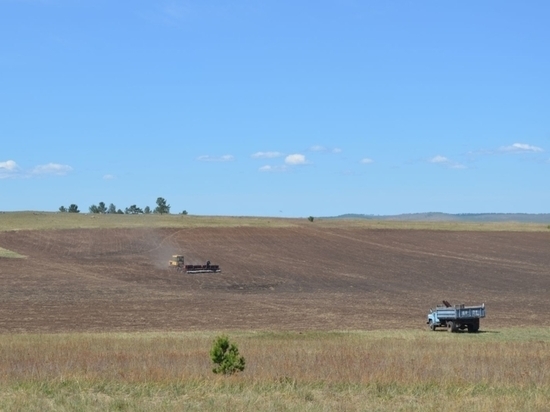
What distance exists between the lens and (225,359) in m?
18.6

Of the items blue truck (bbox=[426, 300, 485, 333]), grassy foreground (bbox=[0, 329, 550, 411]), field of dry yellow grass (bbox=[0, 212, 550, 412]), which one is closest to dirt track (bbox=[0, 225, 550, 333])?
field of dry yellow grass (bbox=[0, 212, 550, 412])

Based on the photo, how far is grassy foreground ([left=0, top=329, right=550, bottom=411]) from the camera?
14188 millimetres

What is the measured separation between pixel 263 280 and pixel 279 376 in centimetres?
4018

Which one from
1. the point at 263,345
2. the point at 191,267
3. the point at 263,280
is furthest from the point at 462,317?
the point at 191,267

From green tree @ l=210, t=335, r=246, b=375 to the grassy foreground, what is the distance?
26cm

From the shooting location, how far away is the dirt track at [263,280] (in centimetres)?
4016

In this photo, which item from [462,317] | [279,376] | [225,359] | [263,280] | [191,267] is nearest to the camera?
[279,376]

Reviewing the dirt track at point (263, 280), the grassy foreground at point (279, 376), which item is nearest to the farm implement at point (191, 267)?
the dirt track at point (263, 280)

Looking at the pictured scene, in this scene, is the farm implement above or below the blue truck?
Result: above

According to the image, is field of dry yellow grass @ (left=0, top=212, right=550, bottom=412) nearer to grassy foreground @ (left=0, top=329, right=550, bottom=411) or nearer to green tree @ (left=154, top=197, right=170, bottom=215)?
grassy foreground @ (left=0, top=329, right=550, bottom=411)

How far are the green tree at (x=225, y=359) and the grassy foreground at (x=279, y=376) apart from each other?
259 millimetres

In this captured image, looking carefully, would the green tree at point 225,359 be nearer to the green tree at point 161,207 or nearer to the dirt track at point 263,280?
the dirt track at point 263,280

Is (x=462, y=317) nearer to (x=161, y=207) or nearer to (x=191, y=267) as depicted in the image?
(x=191, y=267)

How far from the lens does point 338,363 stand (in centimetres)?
2097
